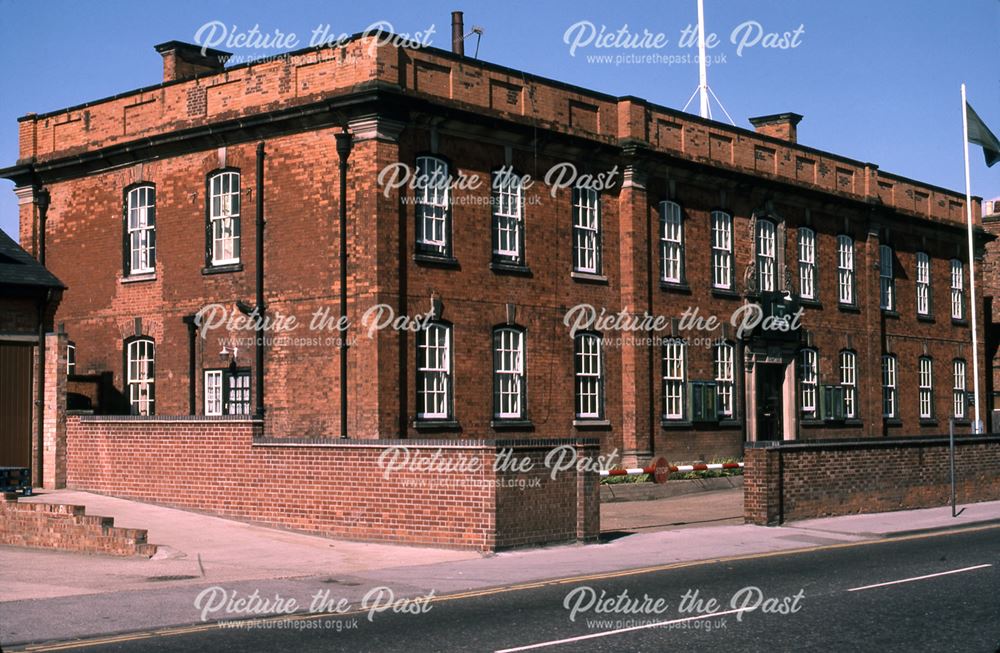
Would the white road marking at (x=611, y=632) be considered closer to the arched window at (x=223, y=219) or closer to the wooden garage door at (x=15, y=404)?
the wooden garage door at (x=15, y=404)

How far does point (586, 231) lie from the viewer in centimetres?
3058

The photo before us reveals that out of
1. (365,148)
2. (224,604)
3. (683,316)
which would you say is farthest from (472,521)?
(683,316)

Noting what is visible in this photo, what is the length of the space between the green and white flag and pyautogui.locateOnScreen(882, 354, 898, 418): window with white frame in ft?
22.8

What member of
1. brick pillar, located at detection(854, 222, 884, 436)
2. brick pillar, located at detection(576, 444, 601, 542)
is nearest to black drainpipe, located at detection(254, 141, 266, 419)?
brick pillar, located at detection(576, 444, 601, 542)

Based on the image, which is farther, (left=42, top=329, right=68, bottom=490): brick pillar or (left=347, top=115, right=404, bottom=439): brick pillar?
(left=347, top=115, right=404, bottom=439): brick pillar

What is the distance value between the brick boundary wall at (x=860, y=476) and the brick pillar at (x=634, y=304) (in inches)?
278

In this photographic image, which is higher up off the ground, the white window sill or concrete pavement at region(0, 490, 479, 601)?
the white window sill

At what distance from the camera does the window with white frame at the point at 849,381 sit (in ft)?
127

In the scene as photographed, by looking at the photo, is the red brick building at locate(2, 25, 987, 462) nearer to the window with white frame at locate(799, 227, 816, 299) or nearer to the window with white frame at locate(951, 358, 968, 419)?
the window with white frame at locate(799, 227, 816, 299)

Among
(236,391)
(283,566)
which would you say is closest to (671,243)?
(236,391)

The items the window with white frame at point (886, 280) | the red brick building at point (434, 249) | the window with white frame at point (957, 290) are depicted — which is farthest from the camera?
the window with white frame at point (957, 290)

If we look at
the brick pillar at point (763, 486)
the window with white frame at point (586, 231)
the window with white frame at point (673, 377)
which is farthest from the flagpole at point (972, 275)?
the brick pillar at point (763, 486)

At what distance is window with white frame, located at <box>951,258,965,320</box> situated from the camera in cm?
4462

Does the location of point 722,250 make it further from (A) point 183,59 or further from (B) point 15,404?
(B) point 15,404
